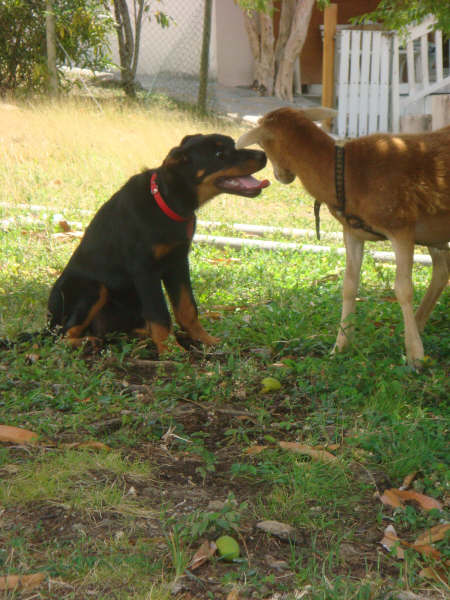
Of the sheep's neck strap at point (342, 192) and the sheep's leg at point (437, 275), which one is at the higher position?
the sheep's neck strap at point (342, 192)

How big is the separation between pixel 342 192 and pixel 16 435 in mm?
2158

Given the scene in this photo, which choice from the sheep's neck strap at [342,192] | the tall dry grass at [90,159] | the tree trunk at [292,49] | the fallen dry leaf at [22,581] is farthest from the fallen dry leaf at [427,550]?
the tree trunk at [292,49]

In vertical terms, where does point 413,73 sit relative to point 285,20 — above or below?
below

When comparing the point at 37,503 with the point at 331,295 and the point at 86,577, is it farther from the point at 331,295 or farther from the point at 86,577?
the point at 331,295

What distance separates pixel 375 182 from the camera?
394cm

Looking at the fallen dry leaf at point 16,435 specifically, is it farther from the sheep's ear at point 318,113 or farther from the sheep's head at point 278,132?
the sheep's ear at point 318,113

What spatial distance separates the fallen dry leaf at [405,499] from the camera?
290 cm

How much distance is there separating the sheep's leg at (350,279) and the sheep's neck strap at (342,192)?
175mm

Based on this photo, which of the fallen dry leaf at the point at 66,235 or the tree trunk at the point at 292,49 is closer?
the fallen dry leaf at the point at 66,235

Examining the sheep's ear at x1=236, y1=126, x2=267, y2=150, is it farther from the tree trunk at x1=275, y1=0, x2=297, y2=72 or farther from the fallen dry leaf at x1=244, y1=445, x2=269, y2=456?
the tree trunk at x1=275, y1=0, x2=297, y2=72

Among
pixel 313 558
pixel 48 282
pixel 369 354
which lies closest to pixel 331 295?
pixel 369 354

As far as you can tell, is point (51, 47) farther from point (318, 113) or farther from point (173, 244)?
point (318, 113)

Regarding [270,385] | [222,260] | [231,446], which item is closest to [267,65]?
[222,260]

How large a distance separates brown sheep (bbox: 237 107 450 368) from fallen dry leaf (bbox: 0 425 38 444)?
187cm
